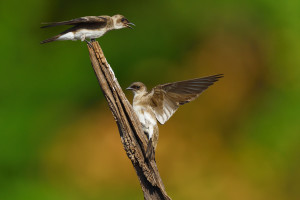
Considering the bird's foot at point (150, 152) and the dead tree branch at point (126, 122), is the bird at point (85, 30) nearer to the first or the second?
the dead tree branch at point (126, 122)

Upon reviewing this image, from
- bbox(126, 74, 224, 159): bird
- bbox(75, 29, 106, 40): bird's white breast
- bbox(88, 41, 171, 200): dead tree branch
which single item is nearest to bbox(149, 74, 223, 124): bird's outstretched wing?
bbox(126, 74, 224, 159): bird

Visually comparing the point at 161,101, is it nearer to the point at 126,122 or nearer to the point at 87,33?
the point at 126,122

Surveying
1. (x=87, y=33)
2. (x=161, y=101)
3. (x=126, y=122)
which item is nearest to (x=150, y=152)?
(x=126, y=122)

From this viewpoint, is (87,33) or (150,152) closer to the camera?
(150,152)

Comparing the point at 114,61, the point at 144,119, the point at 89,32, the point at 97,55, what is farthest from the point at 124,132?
the point at 114,61

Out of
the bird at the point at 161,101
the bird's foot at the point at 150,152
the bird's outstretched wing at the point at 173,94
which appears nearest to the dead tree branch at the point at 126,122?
the bird's foot at the point at 150,152

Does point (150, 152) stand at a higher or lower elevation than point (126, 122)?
lower
